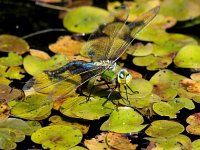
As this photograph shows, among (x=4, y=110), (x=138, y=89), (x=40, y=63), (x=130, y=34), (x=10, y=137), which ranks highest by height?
(x=130, y=34)

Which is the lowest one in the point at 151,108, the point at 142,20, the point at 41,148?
the point at 41,148

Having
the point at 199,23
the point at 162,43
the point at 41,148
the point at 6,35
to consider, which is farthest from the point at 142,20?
the point at 41,148

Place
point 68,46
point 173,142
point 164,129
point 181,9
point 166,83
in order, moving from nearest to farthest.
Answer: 1. point 173,142
2. point 164,129
3. point 166,83
4. point 68,46
5. point 181,9

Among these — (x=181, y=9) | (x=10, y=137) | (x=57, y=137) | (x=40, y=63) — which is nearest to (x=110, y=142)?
(x=57, y=137)

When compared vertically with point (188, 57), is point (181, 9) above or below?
above

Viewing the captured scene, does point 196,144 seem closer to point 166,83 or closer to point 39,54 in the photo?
point 166,83

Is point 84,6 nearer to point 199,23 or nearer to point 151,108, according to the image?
point 199,23
